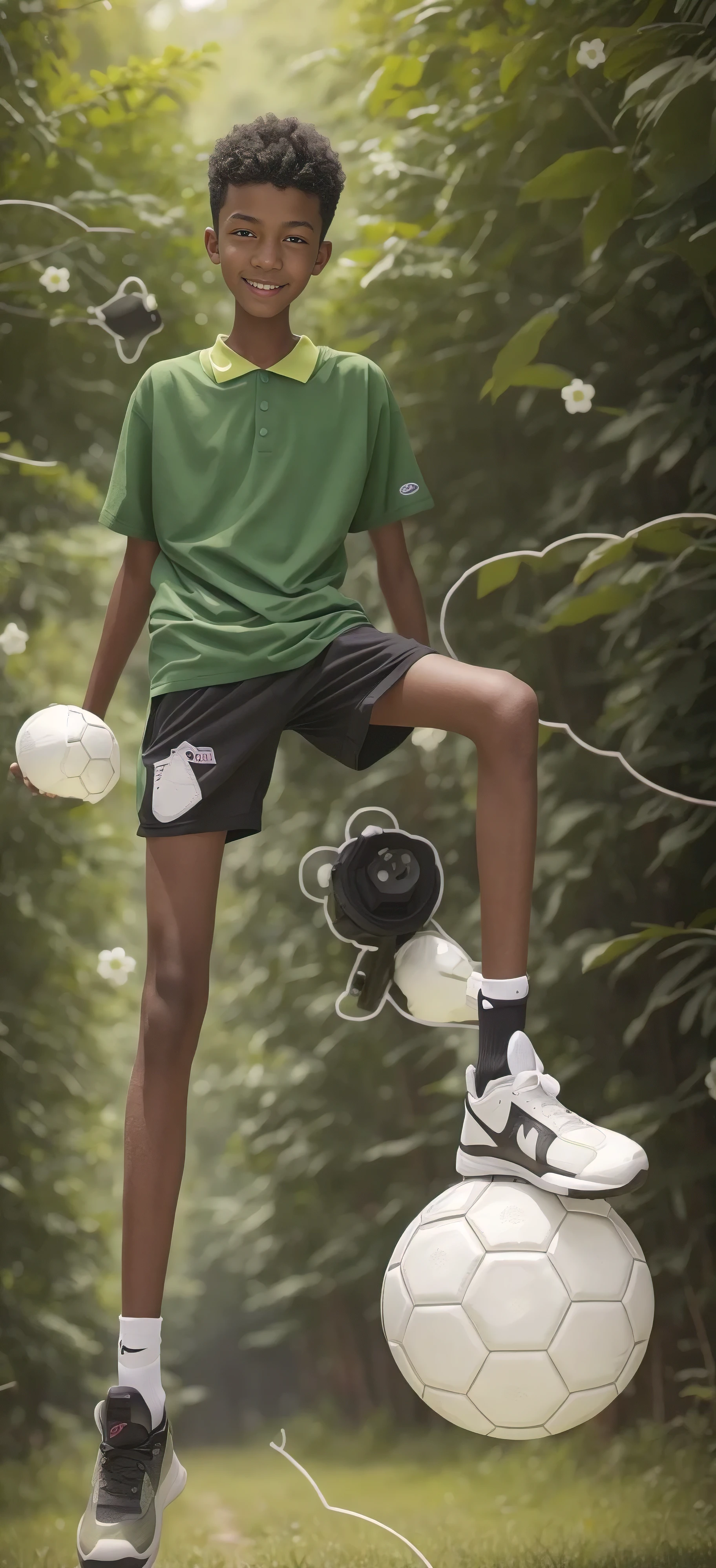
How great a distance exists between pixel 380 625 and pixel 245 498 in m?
0.60

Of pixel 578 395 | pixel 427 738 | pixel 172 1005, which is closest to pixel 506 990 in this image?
pixel 172 1005

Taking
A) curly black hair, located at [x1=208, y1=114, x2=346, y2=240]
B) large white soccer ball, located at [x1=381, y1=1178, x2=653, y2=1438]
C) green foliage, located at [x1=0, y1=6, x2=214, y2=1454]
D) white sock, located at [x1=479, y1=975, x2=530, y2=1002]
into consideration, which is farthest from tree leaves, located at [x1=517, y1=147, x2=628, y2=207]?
large white soccer ball, located at [x1=381, y1=1178, x2=653, y2=1438]

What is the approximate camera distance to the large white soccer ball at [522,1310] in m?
1.68

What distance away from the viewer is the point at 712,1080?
7.84 feet

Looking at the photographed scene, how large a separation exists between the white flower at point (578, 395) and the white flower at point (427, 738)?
0.62m

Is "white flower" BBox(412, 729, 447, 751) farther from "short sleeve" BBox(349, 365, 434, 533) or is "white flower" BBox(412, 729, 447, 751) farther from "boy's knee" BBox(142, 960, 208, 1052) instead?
"boy's knee" BBox(142, 960, 208, 1052)

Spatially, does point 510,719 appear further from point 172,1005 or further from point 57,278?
point 57,278

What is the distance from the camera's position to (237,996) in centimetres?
256

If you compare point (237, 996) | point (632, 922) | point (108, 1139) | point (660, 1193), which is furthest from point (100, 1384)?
point (632, 922)

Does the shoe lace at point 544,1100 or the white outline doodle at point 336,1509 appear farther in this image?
the white outline doodle at point 336,1509

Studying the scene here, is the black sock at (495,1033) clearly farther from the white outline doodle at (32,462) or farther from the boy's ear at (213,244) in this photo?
the white outline doodle at (32,462)

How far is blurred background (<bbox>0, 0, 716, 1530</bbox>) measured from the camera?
2445 millimetres

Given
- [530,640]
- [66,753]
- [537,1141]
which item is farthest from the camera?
[530,640]

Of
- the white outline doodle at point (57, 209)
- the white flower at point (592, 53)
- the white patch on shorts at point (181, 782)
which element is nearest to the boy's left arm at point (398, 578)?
the white patch on shorts at point (181, 782)
